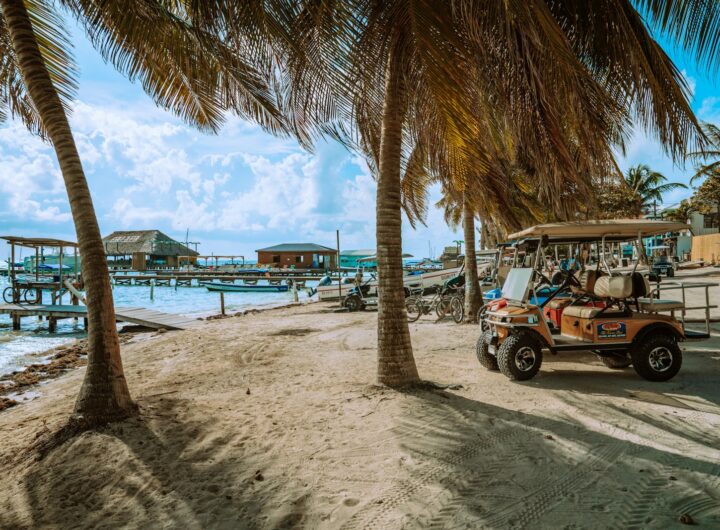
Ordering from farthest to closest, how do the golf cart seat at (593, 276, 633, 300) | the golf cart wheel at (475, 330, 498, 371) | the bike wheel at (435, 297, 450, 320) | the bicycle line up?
the bike wheel at (435, 297, 450, 320), the bicycle, the golf cart wheel at (475, 330, 498, 371), the golf cart seat at (593, 276, 633, 300)

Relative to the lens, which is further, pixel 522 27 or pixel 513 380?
pixel 513 380

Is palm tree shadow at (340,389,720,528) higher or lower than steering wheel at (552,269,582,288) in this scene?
lower

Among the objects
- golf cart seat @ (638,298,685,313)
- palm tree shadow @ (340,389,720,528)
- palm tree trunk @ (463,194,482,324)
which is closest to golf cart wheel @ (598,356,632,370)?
golf cart seat @ (638,298,685,313)

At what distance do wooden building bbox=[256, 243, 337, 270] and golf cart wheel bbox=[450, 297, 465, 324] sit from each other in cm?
4571

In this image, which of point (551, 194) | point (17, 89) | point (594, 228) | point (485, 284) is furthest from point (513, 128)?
point (485, 284)

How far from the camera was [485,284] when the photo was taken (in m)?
18.8

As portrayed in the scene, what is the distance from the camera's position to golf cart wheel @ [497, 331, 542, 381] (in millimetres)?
6336

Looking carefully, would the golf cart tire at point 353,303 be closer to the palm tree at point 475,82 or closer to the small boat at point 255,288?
the palm tree at point 475,82

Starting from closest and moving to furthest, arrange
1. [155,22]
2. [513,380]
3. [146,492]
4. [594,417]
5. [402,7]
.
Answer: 1. [146,492]
2. [402,7]
3. [594,417]
4. [155,22]
5. [513,380]

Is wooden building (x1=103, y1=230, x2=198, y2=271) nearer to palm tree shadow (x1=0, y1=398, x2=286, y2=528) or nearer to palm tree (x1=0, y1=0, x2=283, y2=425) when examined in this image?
palm tree (x1=0, y1=0, x2=283, y2=425)

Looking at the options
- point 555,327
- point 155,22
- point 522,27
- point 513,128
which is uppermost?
point 155,22

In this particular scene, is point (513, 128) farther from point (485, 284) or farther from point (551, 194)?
point (485, 284)

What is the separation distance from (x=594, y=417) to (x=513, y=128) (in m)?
3.31

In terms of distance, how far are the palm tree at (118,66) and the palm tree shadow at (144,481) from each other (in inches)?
24.2
